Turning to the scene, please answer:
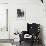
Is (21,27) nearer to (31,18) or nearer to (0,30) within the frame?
(31,18)

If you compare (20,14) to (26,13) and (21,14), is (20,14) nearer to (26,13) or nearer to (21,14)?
(21,14)

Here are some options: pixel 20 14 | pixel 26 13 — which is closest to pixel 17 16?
pixel 20 14

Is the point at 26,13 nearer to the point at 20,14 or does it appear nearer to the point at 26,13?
the point at 26,13

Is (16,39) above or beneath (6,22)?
beneath

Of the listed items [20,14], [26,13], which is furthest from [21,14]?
[26,13]

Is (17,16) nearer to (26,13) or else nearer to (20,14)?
(20,14)

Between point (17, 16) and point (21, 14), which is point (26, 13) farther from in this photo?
point (17, 16)

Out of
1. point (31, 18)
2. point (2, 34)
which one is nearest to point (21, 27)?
point (31, 18)

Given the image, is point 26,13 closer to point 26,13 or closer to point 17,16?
point 26,13

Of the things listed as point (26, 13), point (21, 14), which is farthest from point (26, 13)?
point (21, 14)

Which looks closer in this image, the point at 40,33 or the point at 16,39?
the point at 16,39

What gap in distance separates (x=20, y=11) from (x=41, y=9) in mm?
518

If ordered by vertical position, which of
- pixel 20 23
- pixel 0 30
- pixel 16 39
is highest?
pixel 20 23

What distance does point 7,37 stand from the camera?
263 cm
